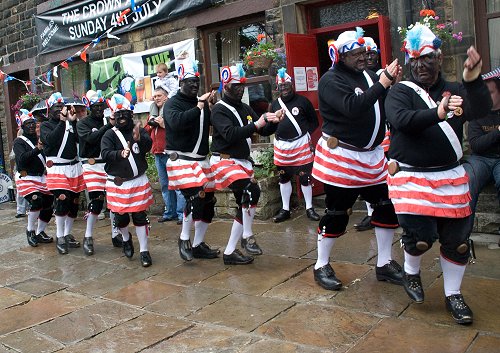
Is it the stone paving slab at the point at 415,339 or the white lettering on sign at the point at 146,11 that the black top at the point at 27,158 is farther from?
the stone paving slab at the point at 415,339

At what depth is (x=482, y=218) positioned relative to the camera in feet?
20.3

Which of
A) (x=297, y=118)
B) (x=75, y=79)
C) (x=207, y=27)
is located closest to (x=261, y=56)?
(x=297, y=118)

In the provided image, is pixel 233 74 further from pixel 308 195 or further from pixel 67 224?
pixel 67 224

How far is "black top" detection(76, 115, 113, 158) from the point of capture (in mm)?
6483

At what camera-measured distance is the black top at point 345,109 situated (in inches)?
172

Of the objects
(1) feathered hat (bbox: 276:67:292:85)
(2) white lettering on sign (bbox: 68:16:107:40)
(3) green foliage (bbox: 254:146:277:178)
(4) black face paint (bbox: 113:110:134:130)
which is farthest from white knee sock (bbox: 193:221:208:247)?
(2) white lettering on sign (bbox: 68:16:107:40)

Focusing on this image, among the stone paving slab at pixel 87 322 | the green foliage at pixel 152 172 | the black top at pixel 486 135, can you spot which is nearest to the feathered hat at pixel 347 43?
the black top at pixel 486 135

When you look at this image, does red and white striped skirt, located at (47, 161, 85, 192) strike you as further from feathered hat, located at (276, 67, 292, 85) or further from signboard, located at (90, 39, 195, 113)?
feathered hat, located at (276, 67, 292, 85)

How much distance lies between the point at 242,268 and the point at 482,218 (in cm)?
270

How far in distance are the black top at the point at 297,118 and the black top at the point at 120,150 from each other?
2.21 meters

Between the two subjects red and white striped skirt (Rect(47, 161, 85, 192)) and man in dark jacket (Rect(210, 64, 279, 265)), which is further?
red and white striped skirt (Rect(47, 161, 85, 192))

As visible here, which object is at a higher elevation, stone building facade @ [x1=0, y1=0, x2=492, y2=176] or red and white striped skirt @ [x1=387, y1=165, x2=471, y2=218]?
stone building facade @ [x1=0, y1=0, x2=492, y2=176]

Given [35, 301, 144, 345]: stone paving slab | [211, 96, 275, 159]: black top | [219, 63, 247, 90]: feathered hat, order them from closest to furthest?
[35, 301, 144, 345]: stone paving slab
[211, 96, 275, 159]: black top
[219, 63, 247, 90]: feathered hat

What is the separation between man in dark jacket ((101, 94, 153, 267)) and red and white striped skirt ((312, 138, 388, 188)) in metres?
2.24
